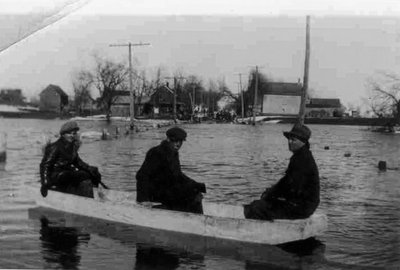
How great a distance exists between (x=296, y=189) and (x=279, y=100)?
1.53 metres

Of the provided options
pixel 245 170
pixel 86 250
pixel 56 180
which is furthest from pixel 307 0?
pixel 245 170

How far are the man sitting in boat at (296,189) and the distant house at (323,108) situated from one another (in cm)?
108

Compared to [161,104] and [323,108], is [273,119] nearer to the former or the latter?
[323,108]

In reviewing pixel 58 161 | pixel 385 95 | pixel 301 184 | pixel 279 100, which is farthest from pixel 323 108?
pixel 58 161

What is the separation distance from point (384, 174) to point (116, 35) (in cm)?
615

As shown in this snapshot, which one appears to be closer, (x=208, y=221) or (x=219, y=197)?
(x=208, y=221)

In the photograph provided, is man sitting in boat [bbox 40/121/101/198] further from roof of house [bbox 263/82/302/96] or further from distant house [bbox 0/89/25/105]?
roof of house [bbox 263/82/302/96]

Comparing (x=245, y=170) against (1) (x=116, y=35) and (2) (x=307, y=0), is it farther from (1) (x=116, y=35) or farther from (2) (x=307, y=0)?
(2) (x=307, y=0)

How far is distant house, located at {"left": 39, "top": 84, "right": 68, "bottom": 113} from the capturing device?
6.19 m

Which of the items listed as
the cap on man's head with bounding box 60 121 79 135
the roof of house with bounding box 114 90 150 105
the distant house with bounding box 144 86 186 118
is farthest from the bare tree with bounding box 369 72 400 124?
the cap on man's head with bounding box 60 121 79 135

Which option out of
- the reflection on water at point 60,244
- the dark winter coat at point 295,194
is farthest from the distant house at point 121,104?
A: the dark winter coat at point 295,194

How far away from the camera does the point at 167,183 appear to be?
20.0 ft

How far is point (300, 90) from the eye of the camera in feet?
19.8

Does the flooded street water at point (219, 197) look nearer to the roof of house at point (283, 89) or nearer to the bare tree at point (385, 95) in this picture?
the roof of house at point (283, 89)
